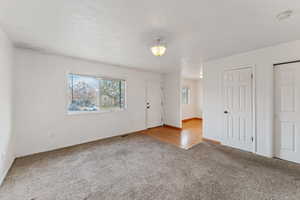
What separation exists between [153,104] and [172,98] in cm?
90

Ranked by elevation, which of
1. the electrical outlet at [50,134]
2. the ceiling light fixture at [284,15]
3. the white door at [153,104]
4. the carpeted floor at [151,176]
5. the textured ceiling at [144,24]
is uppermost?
the textured ceiling at [144,24]

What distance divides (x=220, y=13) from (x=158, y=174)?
8.61 ft

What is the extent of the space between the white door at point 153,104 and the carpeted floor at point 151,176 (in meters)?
2.39

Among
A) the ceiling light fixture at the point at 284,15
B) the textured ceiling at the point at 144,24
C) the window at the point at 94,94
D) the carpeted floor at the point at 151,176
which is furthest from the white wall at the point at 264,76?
the window at the point at 94,94

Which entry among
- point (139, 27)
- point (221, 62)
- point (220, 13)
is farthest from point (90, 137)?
point (221, 62)

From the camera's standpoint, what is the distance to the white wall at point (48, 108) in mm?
2877

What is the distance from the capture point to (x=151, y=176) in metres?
2.14

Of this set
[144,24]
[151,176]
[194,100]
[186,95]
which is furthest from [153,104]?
[144,24]

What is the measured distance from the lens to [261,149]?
114 inches

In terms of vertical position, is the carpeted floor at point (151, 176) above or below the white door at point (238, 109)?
below

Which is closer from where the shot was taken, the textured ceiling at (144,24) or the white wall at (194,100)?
the textured ceiling at (144,24)

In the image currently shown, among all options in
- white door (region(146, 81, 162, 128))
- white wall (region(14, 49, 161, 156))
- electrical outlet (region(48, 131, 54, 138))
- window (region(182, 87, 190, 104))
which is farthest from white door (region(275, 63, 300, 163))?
electrical outlet (region(48, 131, 54, 138))

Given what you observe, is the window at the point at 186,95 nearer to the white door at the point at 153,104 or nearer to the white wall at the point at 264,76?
the white door at the point at 153,104

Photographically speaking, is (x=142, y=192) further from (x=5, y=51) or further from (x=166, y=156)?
(x=5, y=51)
